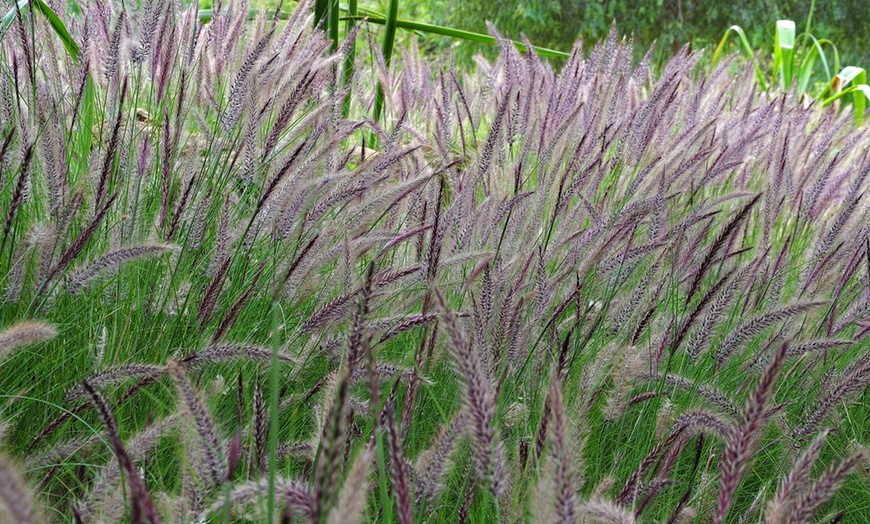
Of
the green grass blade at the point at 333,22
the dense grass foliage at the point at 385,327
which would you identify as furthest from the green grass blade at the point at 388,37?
the dense grass foliage at the point at 385,327

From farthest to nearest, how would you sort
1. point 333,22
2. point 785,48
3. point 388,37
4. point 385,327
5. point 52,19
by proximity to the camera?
point 785,48 < point 388,37 < point 333,22 < point 52,19 < point 385,327

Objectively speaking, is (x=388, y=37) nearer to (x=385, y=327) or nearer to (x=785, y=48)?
(x=385, y=327)

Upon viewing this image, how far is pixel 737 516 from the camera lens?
5.05 feet

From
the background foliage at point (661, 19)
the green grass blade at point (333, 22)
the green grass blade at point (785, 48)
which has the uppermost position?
the green grass blade at point (333, 22)

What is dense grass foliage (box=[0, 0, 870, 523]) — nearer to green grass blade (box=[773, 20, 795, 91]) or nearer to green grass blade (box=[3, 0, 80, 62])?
green grass blade (box=[3, 0, 80, 62])

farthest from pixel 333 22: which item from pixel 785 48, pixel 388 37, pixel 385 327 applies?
pixel 785 48

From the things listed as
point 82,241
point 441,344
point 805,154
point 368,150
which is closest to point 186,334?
point 82,241

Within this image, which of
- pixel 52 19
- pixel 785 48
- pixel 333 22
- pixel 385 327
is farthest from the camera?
pixel 785 48

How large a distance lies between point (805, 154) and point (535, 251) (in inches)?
62.8

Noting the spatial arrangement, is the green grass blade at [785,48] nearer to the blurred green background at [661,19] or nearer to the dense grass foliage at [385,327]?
the dense grass foliage at [385,327]

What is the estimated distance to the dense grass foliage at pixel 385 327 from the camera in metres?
0.97

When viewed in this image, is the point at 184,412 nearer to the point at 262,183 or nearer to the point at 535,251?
the point at 535,251

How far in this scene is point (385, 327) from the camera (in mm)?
1396

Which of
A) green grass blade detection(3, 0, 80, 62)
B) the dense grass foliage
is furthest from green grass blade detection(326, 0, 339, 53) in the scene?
green grass blade detection(3, 0, 80, 62)
